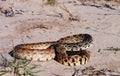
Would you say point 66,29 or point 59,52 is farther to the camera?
point 66,29

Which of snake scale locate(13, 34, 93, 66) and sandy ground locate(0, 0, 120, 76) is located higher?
snake scale locate(13, 34, 93, 66)

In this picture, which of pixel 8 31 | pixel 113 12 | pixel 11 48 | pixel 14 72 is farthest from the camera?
pixel 113 12

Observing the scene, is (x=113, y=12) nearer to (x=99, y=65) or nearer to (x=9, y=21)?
(x=9, y=21)

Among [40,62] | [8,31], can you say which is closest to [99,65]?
[40,62]

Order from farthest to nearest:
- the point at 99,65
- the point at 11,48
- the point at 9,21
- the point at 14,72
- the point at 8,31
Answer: the point at 9,21 → the point at 8,31 → the point at 11,48 → the point at 99,65 → the point at 14,72
